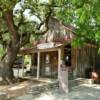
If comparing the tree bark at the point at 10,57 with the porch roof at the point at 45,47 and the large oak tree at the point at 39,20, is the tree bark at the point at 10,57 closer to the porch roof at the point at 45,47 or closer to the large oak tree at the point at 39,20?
the large oak tree at the point at 39,20

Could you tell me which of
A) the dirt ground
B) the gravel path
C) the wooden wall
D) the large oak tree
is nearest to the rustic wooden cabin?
the wooden wall

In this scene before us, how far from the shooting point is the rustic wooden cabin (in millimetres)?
21056

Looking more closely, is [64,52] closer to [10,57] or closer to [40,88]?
[10,57]

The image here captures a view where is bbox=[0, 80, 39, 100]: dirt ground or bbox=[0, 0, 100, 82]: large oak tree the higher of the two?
bbox=[0, 0, 100, 82]: large oak tree

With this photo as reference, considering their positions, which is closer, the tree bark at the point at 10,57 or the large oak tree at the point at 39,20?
the large oak tree at the point at 39,20

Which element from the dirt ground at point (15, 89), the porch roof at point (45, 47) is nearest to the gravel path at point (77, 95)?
the dirt ground at point (15, 89)

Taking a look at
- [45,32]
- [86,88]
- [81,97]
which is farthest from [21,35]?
[81,97]

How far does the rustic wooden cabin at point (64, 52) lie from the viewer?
2106 centimetres

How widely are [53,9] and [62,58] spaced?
4.10 m

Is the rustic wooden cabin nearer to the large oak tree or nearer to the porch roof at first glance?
the porch roof

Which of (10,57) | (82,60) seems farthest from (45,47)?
(82,60)

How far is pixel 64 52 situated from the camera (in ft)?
72.4

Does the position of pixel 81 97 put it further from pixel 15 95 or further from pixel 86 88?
pixel 15 95

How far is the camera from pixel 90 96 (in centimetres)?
1588
